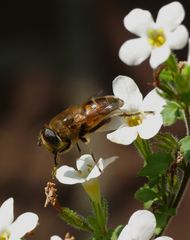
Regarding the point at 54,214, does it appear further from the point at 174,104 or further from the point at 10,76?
the point at 174,104

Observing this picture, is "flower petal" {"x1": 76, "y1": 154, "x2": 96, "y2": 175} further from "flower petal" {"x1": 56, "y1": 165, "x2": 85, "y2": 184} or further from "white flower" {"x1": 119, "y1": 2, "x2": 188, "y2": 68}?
"white flower" {"x1": 119, "y1": 2, "x2": 188, "y2": 68}

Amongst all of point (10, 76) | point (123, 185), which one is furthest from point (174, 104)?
point (10, 76)

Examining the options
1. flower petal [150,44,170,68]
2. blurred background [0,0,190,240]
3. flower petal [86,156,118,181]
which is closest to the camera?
flower petal [150,44,170,68]

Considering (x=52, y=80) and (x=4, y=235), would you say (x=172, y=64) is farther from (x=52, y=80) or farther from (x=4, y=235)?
(x=52, y=80)

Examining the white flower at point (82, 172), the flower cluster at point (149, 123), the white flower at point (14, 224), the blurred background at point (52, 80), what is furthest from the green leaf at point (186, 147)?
the blurred background at point (52, 80)

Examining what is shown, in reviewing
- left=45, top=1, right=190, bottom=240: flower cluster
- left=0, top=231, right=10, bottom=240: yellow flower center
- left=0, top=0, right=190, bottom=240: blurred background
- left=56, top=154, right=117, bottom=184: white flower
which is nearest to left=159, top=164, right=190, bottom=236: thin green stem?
left=45, top=1, right=190, bottom=240: flower cluster
